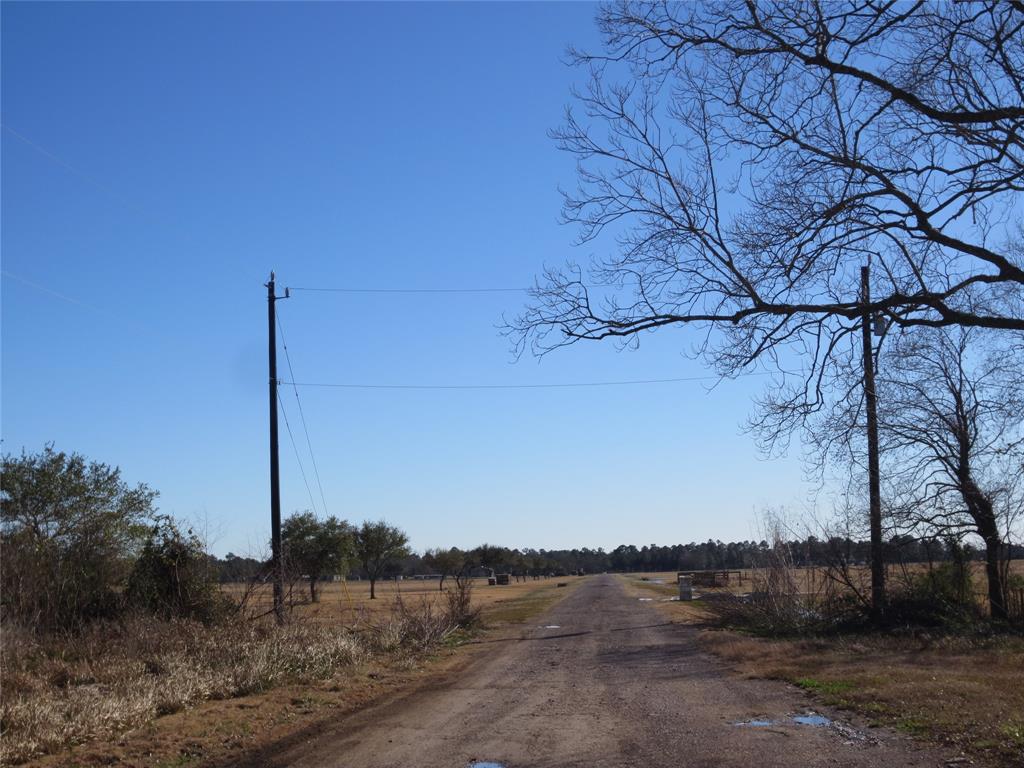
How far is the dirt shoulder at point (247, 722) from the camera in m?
9.84

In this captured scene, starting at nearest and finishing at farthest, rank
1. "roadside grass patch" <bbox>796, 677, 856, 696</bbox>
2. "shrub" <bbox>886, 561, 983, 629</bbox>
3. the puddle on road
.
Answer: the puddle on road < "roadside grass patch" <bbox>796, 677, 856, 696</bbox> < "shrub" <bbox>886, 561, 983, 629</bbox>

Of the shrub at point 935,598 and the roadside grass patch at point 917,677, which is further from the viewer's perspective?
the shrub at point 935,598

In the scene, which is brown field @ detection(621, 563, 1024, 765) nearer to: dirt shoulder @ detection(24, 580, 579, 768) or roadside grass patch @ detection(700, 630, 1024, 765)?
roadside grass patch @ detection(700, 630, 1024, 765)

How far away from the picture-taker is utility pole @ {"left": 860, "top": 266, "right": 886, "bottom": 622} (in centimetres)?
1216

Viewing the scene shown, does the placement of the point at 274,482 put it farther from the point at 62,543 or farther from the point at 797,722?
the point at 797,722

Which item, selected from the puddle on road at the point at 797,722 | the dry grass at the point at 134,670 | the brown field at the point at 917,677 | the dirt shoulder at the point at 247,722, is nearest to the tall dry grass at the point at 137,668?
the dry grass at the point at 134,670

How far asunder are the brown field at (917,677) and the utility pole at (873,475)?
194 centimetres

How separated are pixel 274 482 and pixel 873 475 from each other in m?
14.4

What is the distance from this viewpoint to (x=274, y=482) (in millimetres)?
23875

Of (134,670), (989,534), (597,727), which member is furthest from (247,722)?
(989,534)

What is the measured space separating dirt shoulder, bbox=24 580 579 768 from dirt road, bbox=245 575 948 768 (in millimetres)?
489

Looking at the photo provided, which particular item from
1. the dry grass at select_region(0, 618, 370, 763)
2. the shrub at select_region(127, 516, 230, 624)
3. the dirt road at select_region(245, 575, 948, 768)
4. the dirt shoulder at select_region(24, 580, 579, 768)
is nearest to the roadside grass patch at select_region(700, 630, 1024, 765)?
the dirt road at select_region(245, 575, 948, 768)

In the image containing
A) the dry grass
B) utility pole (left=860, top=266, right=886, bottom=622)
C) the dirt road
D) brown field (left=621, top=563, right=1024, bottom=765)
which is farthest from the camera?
utility pole (left=860, top=266, right=886, bottom=622)

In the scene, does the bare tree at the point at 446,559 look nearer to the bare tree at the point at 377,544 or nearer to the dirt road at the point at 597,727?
the bare tree at the point at 377,544
